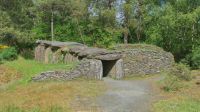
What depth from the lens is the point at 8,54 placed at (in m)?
37.6

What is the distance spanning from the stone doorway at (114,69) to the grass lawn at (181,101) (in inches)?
245

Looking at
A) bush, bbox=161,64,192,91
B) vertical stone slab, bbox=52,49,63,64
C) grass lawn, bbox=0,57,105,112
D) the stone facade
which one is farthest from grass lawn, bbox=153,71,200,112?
vertical stone slab, bbox=52,49,63,64

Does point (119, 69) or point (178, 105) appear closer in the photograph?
point (178, 105)

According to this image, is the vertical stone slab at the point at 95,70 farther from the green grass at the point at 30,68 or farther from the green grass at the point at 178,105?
the green grass at the point at 178,105

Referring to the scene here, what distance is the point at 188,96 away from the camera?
2156cm

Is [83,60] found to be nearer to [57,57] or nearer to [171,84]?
[57,57]

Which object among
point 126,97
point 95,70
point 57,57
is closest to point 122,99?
point 126,97

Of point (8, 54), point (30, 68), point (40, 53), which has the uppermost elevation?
point (40, 53)

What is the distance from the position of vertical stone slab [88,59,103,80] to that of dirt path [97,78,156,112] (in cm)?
77

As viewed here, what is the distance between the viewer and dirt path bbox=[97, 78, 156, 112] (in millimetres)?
18828

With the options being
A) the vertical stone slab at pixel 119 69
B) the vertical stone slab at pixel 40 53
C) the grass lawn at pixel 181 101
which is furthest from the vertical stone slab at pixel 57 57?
the grass lawn at pixel 181 101

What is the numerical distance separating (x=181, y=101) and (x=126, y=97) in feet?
10.4

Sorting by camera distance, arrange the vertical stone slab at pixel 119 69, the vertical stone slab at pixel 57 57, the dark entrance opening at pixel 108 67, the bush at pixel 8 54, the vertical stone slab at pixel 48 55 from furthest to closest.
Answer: the bush at pixel 8 54
the vertical stone slab at pixel 48 55
the vertical stone slab at pixel 57 57
the dark entrance opening at pixel 108 67
the vertical stone slab at pixel 119 69

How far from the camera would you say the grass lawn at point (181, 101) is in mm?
18562
